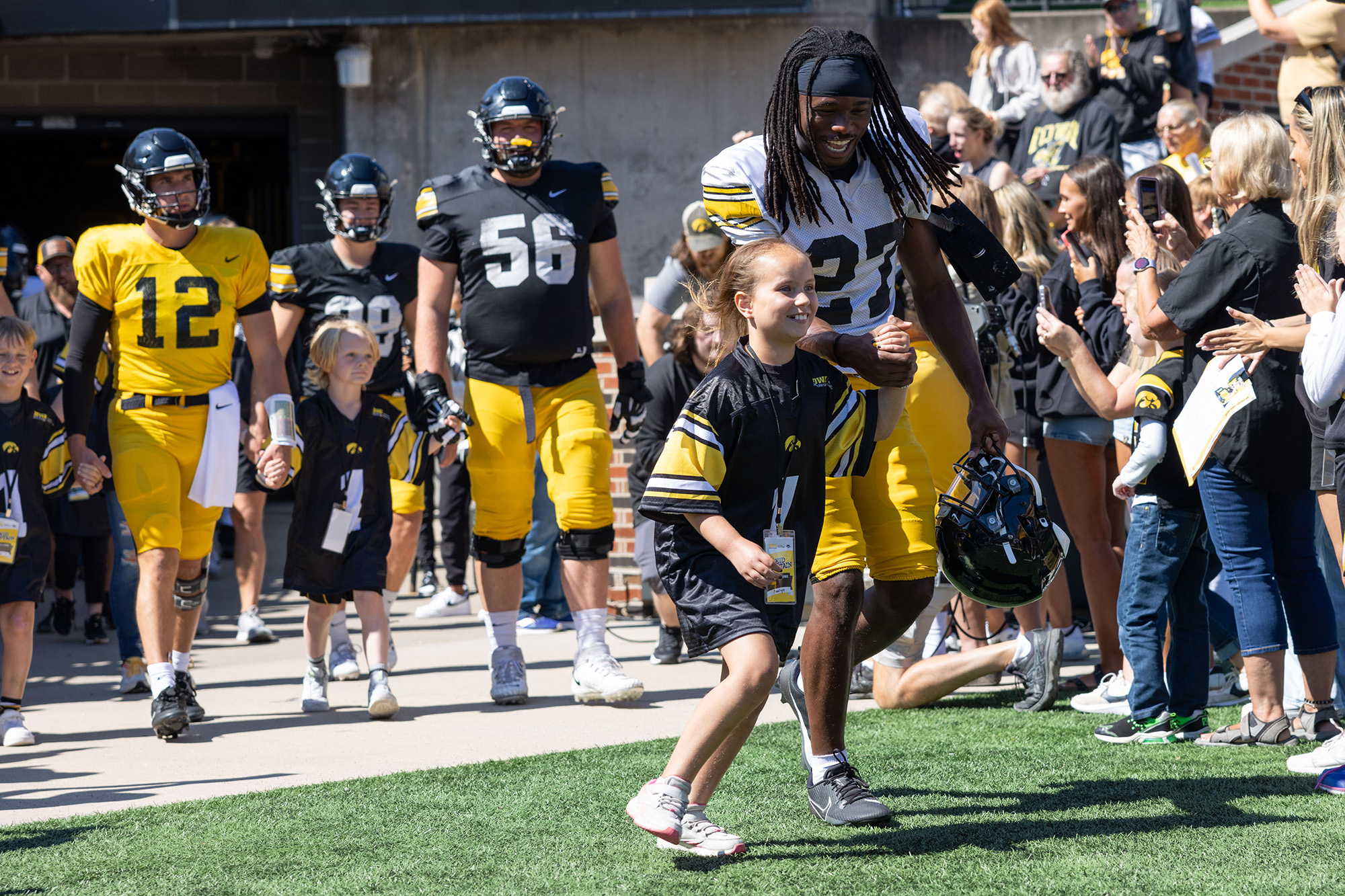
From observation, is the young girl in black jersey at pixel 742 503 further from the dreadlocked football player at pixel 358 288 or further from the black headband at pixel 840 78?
the dreadlocked football player at pixel 358 288

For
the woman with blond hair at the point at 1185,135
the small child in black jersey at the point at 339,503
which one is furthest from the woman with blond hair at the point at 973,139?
the small child in black jersey at the point at 339,503

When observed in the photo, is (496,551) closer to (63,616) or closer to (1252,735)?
(1252,735)

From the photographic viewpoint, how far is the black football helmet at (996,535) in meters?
4.04

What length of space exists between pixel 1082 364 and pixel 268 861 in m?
A: 3.28

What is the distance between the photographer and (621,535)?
8.37 metres

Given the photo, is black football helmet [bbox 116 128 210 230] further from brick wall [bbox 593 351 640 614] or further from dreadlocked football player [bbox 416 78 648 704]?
brick wall [bbox 593 351 640 614]

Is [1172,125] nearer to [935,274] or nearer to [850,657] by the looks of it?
[935,274]

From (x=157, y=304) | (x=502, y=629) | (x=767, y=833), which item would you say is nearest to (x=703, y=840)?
(x=767, y=833)

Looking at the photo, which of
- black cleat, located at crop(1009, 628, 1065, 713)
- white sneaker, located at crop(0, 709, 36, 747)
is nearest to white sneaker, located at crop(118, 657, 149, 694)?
white sneaker, located at crop(0, 709, 36, 747)

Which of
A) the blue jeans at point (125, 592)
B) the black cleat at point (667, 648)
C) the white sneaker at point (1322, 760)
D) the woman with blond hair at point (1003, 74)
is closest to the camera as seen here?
the white sneaker at point (1322, 760)

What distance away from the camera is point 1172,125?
828cm

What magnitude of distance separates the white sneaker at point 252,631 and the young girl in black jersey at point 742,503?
179 inches

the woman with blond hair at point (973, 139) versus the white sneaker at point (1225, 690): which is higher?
the woman with blond hair at point (973, 139)

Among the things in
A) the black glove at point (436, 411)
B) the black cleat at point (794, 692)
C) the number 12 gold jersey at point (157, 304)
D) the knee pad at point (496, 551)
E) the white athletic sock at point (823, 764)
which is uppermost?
the number 12 gold jersey at point (157, 304)
